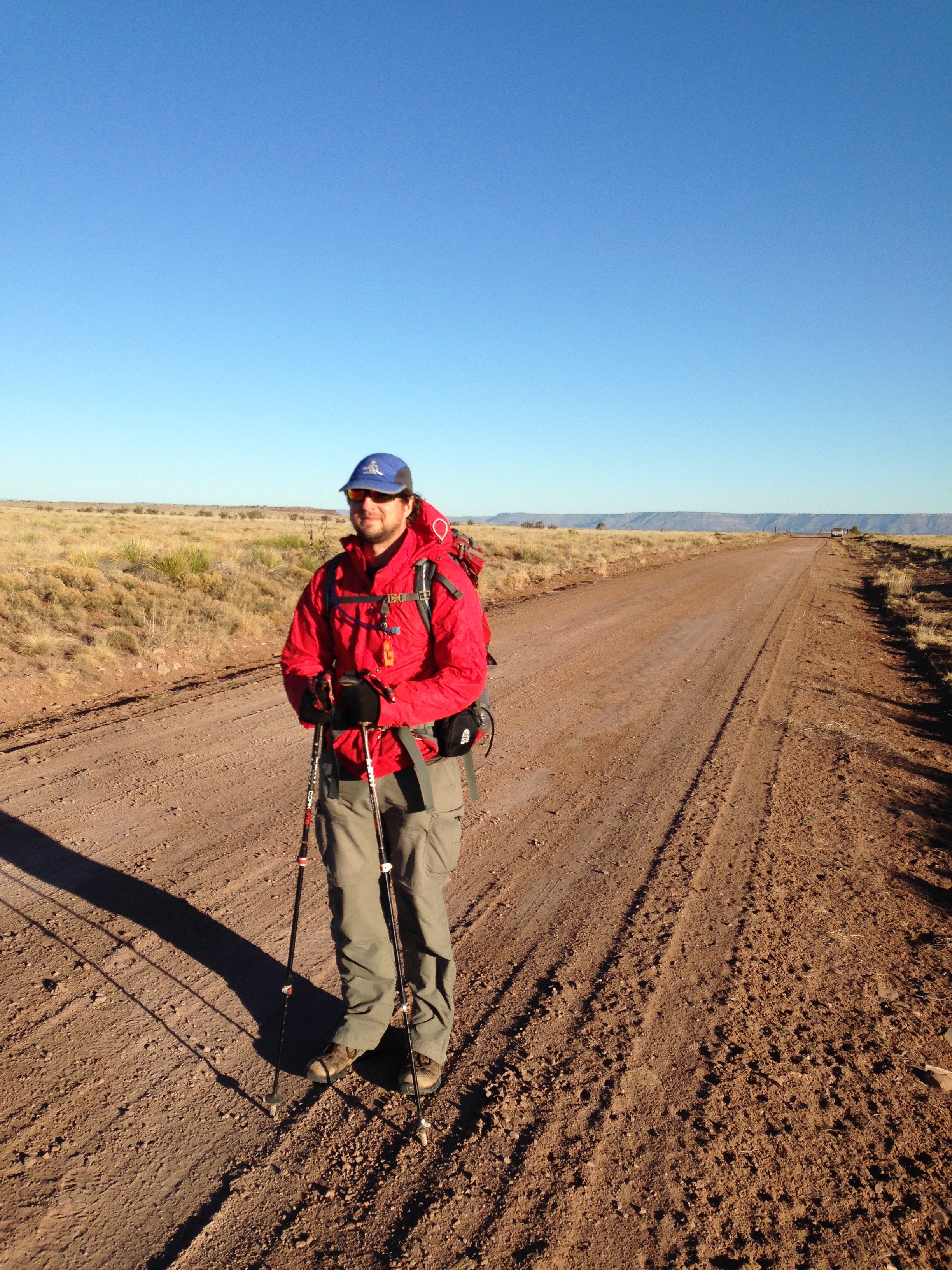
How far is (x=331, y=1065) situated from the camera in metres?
2.91

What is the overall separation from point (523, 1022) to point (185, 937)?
A: 5.83ft

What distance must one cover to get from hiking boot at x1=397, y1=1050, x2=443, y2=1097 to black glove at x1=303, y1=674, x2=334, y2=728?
52.3 inches

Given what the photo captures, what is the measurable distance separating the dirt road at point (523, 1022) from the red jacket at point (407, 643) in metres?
1.34

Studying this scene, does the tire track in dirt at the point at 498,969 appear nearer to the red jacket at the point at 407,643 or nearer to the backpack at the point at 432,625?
the backpack at the point at 432,625

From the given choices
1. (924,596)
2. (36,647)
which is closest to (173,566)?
(36,647)

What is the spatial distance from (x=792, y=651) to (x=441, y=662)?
32.4 feet

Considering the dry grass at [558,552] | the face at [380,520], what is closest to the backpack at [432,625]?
the face at [380,520]

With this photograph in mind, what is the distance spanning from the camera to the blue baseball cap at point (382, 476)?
8.97 feet

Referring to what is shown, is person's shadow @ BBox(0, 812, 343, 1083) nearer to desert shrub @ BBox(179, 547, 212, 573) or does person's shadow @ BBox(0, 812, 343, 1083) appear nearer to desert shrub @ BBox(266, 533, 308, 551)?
desert shrub @ BBox(179, 547, 212, 573)

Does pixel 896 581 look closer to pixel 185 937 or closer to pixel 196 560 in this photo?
pixel 196 560

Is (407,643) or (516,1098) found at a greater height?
(407,643)

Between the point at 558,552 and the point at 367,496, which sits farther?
the point at 558,552

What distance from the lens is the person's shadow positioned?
10.4 feet

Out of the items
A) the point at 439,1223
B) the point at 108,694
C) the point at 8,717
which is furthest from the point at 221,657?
the point at 439,1223
